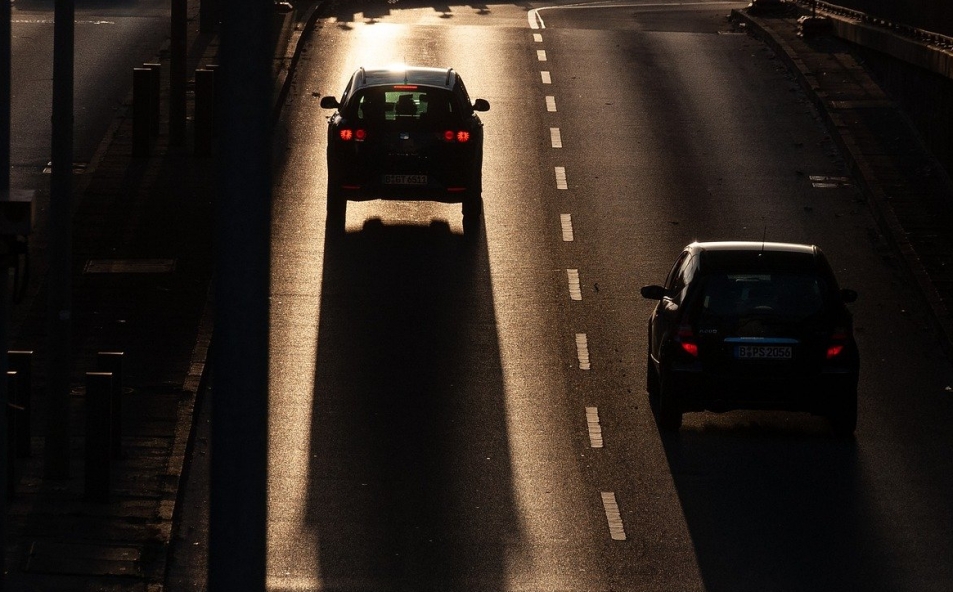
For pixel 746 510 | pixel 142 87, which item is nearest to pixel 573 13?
pixel 142 87

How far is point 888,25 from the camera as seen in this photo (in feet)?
94.0

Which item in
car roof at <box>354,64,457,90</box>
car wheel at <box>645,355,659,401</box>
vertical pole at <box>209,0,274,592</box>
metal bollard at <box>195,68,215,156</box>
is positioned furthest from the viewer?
metal bollard at <box>195,68,215,156</box>

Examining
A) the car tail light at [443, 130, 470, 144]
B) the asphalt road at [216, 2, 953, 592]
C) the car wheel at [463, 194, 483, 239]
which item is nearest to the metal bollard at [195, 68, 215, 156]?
the asphalt road at [216, 2, 953, 592]

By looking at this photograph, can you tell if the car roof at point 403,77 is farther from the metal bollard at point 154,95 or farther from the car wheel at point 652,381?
the car wheel at point 652,381

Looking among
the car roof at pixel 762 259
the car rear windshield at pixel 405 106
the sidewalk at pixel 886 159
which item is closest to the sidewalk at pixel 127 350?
the car rear windshield at pixel 405 106

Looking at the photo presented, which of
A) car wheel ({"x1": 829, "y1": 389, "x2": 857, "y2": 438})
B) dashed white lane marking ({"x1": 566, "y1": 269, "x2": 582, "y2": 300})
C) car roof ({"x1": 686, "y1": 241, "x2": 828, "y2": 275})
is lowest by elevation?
dashed white lane marking ({"x1": 566, "y1": 269, "x2": 582, "y2": 300})

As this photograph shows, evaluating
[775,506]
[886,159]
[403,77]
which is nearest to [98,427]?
[775,506]

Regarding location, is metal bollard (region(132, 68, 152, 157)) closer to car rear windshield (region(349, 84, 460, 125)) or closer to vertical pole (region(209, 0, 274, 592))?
car rear windshield (region(349, 84, 460, 125))

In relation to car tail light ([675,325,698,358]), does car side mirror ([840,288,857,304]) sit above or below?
above

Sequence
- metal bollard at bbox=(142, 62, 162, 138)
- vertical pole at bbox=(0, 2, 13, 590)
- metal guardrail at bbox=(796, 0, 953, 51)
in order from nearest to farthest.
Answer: vertical pole at bbox=(0, 2, 13, 590)
metal guardrail at bbox=(796, 0, 953, 51)
metal bollard at bbox=(142, 62, 162, 138)

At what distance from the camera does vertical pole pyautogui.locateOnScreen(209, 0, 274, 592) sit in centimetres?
506

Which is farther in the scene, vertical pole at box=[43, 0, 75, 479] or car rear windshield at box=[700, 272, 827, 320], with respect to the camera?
car rear windshield at box=[700, 272, 827, 320]

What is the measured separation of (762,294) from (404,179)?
7.51 meters

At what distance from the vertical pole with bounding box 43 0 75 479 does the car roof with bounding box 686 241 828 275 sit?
530 centimetres
